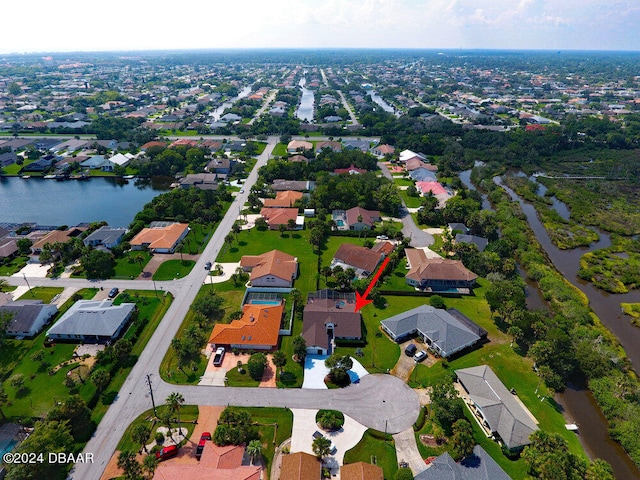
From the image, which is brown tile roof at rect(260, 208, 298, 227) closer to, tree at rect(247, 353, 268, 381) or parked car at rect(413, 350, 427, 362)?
tree at rect(247, 353, 268, 381)

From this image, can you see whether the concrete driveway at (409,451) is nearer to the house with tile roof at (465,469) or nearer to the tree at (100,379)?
the house with tile roof at (465,469)

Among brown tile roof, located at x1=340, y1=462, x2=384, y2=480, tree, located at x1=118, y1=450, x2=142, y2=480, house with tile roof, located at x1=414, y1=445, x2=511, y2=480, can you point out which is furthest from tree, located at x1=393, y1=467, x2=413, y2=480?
tree, located at x1=118, y1=450, x2=142, y2=480

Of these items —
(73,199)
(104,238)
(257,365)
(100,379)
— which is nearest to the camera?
(100,379)

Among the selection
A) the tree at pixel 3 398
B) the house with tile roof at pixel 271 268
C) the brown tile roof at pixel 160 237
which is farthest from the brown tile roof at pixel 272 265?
the tree at pixel 3 398

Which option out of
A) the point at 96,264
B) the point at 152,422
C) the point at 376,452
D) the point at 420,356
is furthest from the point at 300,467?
the point at 96,264

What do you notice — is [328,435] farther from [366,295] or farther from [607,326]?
[607,326]
